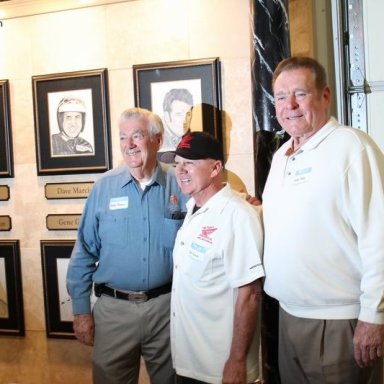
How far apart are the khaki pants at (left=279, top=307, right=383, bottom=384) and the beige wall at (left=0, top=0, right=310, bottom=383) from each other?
0.97 metres

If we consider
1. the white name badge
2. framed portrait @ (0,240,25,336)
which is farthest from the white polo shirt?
framed portrait @ (0,240,25,336)

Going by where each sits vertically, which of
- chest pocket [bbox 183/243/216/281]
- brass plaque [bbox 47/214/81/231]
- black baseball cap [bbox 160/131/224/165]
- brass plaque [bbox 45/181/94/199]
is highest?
black baseball cap [bbox 160/131/224/165]

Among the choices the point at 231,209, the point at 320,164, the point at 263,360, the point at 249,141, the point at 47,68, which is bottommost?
the point at 263,360

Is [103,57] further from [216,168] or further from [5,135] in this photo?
[216,168]

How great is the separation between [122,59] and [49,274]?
1234 mm

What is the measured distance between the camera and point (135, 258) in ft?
5.32

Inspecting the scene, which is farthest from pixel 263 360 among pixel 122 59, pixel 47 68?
pixel 47 68

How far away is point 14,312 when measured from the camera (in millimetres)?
2391

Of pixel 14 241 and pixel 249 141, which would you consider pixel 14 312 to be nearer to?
pixel 14 241

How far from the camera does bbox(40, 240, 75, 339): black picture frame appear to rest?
2314mm

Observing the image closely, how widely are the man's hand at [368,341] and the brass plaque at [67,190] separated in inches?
61.6

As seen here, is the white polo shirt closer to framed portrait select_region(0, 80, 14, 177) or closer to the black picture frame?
the black picture frame

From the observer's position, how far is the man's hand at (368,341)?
1104mm

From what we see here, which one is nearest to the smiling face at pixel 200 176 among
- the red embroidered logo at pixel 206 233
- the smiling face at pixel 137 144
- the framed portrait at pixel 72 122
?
the red embroidered logo at pixel 206 233
